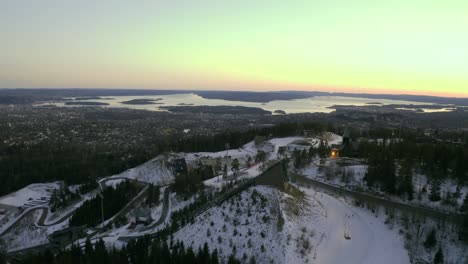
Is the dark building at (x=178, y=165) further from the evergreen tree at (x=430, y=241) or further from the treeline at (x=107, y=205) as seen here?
the evergreen tree at (x=430, y=241)

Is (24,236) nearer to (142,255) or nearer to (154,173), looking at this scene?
(154,173)

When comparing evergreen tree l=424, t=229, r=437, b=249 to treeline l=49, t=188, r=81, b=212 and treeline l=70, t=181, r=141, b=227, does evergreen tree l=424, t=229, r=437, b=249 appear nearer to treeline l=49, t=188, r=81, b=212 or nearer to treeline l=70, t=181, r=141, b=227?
treeline l=70, t=181, r=141, b=227

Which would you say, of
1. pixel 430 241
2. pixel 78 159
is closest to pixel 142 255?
pixel 430 241

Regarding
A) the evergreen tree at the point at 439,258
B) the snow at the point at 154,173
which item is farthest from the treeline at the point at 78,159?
the evergreen tree at the point at 439,258

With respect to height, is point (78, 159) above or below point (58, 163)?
above

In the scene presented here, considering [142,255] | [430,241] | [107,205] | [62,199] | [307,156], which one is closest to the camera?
[142,255]

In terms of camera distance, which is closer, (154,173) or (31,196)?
(154,173)

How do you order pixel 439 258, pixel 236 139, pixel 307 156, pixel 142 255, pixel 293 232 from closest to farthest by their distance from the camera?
pixel 439 258 → pixel 142 255 → pixel 293 232 → pixel 307 156 → pixel 236 139

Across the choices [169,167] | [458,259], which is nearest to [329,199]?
[458,259]
